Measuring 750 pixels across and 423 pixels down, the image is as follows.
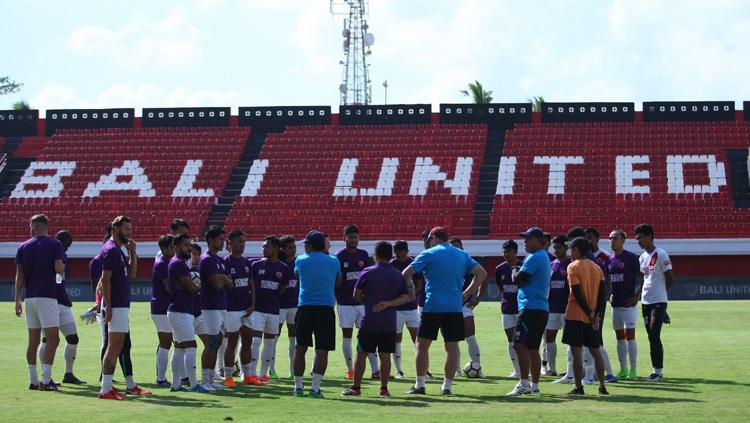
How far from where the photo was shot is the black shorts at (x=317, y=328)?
48.6 ft

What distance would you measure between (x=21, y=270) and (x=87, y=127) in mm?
47905

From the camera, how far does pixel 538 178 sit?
54906mm

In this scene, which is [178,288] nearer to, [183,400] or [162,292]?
[162,292]

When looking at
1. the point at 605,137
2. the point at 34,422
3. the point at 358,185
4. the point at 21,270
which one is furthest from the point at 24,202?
the point at 34,422

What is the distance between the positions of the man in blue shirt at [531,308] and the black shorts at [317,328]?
2.39m

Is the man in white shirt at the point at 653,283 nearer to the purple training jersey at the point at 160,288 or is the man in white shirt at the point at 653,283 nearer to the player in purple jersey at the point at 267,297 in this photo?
the player in purple jersey at the point at 267,297

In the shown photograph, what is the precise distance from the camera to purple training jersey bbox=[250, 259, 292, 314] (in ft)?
55.3

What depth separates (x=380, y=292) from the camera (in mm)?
14742

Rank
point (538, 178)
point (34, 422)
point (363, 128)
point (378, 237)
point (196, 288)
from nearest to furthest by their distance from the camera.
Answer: point (34, 422), point (196, 288), point (378, 237), point (538, 178), point (363, 128)

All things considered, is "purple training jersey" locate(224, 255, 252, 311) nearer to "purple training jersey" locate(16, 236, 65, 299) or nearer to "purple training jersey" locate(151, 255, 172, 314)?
"purple training jersey" locate(151, 255, 172, 314)

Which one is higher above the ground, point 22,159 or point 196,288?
point 22,159

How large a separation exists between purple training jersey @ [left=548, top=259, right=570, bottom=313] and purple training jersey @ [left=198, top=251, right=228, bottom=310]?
4895 mm

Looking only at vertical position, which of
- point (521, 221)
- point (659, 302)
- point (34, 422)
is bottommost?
point (34, 422)

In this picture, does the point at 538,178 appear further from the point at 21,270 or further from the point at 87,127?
the point at 21,270
